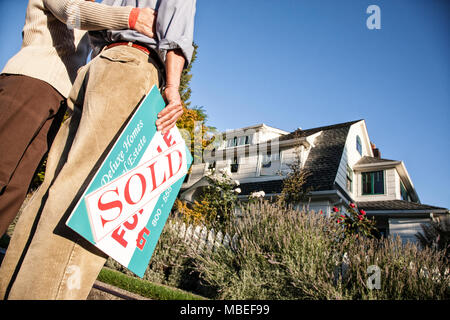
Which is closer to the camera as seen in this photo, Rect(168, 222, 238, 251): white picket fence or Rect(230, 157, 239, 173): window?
Rect(168, 222, 238, 251): white picket fence

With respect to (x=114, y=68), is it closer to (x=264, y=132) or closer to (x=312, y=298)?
(x=312, y=298)

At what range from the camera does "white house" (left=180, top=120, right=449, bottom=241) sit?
485 inches

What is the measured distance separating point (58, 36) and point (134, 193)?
124 cm

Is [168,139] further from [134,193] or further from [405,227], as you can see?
[405,227]

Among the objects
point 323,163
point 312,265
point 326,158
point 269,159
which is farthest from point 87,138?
point 269,159

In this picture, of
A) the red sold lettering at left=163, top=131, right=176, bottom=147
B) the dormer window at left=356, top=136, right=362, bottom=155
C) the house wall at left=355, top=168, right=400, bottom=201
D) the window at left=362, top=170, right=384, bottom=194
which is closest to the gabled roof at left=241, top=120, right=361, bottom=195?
the dormer window at left=356, top=136, right=362, bottom=155

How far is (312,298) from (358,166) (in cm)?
1450

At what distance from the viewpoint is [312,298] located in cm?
321

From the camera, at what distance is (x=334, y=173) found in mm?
12133

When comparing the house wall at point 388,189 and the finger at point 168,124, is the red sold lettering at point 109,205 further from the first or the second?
the house wall at point 388,189

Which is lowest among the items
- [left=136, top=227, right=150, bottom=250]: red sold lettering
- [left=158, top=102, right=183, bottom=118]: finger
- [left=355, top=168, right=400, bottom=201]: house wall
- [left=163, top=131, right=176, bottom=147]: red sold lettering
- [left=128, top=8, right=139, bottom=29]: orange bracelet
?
[left=136, top=227, right=150, bottom=250]: red sold lettering

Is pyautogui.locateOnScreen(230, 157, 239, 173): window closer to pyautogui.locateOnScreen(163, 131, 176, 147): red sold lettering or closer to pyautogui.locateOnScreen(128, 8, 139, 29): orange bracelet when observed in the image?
pyautogui.locateOnScreen(163, 131, 176, 147): red sold lettering

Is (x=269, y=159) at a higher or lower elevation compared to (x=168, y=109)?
higher

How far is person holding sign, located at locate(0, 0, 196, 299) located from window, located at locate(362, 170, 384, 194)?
54.9 feet
